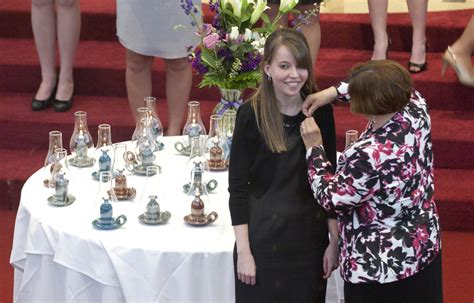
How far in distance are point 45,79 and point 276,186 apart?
334 centimetres

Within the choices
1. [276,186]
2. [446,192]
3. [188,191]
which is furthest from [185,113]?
[276,186]

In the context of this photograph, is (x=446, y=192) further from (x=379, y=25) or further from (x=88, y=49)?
(x=88, y=49)

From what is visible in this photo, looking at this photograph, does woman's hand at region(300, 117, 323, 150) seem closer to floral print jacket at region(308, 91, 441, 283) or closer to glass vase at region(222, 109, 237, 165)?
floral print jacket at region(308, 91, 441, 283)

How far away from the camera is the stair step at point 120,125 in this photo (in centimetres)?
642

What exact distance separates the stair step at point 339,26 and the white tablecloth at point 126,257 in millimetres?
3068

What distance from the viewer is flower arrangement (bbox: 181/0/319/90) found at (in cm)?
460

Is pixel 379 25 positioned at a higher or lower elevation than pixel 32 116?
higher

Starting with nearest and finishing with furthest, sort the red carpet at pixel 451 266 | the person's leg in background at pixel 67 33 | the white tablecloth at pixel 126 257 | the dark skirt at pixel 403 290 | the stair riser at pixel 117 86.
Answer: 1. the dark skirt at pixel 403 290
2. the white tablecloth at pixel 126 257
3. the red carpet at pixel 451 266
4. the person's leg in background at pixel 67 33
5. the stair riser at pixel 117 86

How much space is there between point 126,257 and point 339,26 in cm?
358

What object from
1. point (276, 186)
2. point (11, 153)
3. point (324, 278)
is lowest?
point (11, 153)

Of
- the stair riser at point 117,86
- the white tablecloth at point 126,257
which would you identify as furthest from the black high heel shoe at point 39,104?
the white tablecloth at point 126,257

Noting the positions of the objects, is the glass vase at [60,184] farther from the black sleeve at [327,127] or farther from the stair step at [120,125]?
the stair step at [120,125]

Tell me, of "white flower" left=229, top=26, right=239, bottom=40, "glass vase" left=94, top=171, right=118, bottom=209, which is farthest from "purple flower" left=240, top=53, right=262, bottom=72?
"glass vase" left=94, top=171, right=118, bottom=209

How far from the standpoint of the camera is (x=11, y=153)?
670 cm
